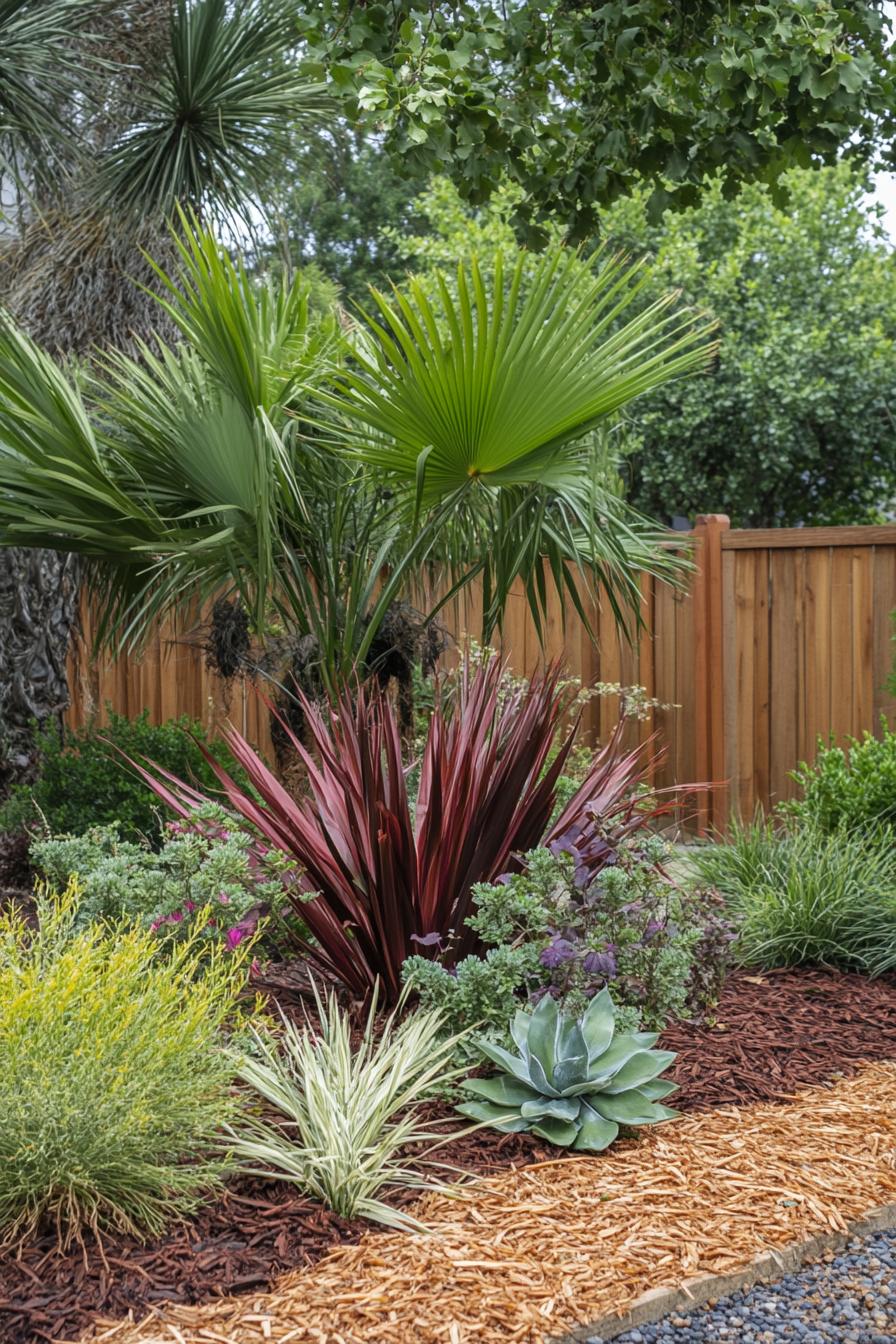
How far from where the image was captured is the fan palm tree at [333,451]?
4.86 metres

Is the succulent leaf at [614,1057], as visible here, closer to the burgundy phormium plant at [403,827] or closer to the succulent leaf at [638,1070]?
the succulent leaf at [638,1070]

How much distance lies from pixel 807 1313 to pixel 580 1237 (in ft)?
1.58

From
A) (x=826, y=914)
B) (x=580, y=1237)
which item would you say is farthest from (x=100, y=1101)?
(x=826, y=914)

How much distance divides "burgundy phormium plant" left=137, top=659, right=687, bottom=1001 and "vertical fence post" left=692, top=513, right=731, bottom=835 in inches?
157

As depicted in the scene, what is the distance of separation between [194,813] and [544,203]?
8.75 ft

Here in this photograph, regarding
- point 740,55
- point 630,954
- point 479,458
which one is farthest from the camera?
point 479,458

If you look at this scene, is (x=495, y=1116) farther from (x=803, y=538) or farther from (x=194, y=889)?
(x=803, y=538)

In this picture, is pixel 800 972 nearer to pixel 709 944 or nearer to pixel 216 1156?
pixel 709 944

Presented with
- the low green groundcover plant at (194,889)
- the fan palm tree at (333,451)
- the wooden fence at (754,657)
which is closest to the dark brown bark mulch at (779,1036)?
the low green groundcover plant at (194,889)

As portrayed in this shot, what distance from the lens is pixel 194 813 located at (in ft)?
15.5

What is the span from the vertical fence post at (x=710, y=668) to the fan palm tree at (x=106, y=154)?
331 centimetres

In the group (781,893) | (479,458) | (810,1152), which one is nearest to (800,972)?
(781,893)

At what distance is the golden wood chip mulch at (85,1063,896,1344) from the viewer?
2.63 m

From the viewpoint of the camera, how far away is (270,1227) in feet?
9.89
